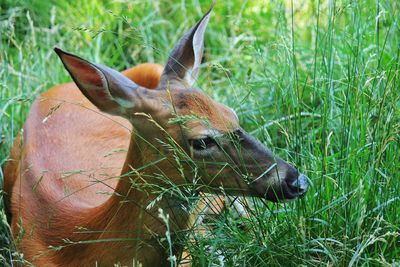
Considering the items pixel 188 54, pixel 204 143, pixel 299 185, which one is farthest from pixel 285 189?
pixel 188 54

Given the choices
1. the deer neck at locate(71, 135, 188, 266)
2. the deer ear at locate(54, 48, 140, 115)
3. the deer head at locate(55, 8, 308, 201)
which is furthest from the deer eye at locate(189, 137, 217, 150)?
the deer ear at locate(54, 48, 140, 115)

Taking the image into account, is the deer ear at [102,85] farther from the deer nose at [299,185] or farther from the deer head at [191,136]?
the deer nose at [299,185]

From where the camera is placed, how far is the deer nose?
3889mm

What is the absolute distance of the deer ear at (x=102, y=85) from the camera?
4.04 metres

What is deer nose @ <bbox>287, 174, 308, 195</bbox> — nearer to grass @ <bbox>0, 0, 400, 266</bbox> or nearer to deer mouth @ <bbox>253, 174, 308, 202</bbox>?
deer mouth @ <bbox>253, 174, 308, 202</bbox>

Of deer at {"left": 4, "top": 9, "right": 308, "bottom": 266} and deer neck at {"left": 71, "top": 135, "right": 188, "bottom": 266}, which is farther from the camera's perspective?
deer neck at {"left": 71, "top": 135, "right": 188, "bottom": 266}

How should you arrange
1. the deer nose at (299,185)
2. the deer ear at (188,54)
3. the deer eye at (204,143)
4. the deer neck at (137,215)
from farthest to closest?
1. the deer ear at (188,54)
2. the deer neck at (137,215)
3. the deer eye at (204,143)
4. the deer nose at (299,185)

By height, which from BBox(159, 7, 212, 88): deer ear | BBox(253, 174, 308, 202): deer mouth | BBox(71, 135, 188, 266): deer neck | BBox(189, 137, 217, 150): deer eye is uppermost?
BBox(159, 7, 212, 88): deer ear

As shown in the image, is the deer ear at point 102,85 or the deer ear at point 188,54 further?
the deer ear at point 188,54

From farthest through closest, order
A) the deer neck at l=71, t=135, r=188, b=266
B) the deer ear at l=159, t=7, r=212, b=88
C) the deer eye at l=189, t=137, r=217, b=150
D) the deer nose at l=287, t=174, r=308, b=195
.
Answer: the deer ear at l=159, t=7, r=212, b=88
the deer neck at l=71, t=135, r=188, b=266
the deer eye at l=189, t=137, r=217, b=150
the deer nose at l=287, t=174, r=308, b=195

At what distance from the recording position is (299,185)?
3.89 m

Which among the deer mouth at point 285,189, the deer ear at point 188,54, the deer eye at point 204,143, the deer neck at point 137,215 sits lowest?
the deer neck at point 137,215

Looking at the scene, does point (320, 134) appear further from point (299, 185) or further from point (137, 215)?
point (137, 215)

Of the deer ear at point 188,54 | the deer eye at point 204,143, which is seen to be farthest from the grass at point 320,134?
the deer eye at point 204,143
